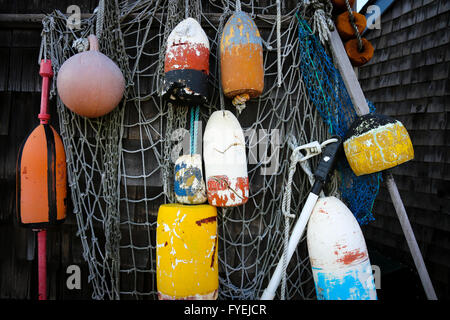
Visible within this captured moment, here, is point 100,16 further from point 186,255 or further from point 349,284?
point 349,284

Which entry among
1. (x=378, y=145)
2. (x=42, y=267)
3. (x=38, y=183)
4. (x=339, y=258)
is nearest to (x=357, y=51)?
(x=378, y=145)

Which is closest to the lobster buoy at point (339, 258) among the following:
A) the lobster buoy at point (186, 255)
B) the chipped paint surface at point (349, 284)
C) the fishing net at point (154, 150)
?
the chipped paint surface at point (349, 284)

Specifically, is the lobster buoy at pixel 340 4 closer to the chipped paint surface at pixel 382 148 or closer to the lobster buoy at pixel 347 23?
the lobster buoy at pixel 347 23

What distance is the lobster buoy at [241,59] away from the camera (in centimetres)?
140

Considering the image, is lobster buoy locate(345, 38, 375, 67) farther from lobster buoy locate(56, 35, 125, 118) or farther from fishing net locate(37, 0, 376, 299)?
lobster buoy locate(56, 35, 125, 118)

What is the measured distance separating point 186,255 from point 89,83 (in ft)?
3.54

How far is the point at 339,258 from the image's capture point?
1.33 m

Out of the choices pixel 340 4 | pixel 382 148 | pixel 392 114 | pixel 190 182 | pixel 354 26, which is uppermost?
pixel 340 4

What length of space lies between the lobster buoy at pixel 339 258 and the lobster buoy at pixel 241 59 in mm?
826

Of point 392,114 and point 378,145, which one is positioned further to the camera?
point 392,114

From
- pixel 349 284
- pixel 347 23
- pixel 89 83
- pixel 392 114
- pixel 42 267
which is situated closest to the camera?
pixel 349 284

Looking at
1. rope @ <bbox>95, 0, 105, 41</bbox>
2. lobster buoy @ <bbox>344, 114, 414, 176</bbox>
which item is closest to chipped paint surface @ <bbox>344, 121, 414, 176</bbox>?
lobster buoy @ <bbox>344, 114, 414, 176</bbox>

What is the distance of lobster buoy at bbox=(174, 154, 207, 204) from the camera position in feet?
4.58
